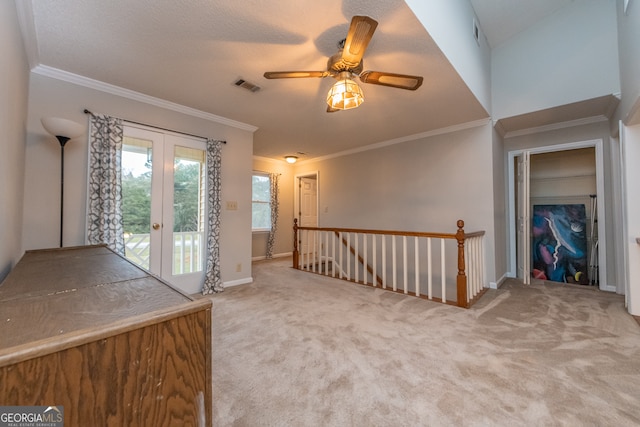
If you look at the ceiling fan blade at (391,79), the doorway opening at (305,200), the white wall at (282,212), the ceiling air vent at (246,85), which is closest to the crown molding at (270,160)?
the white wall at (282,212)

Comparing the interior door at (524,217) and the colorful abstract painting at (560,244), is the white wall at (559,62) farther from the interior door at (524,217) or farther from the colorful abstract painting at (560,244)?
the colorful abstract painting at (560,244)

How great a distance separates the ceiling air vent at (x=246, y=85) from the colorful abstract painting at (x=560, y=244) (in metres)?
5.21

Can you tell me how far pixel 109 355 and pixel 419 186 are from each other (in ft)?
14.4

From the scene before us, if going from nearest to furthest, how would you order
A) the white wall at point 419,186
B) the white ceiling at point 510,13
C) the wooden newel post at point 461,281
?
the wooden newel post at point 461,281 → the white ceiling at point 510,13 → the white wall at point 419,186

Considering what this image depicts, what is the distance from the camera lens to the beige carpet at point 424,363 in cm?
132

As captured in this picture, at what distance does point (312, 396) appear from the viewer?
144 centimetres

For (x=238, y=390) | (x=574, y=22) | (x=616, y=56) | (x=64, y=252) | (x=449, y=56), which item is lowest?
(x=238, y=390)

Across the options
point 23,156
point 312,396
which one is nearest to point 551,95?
point 312,396

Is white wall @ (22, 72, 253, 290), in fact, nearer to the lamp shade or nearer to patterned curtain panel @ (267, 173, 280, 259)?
the lamp shade

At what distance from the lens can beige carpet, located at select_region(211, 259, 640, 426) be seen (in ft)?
4.34

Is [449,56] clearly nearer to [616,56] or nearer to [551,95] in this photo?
[551,95]

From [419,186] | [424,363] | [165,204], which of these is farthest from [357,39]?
[419,186]

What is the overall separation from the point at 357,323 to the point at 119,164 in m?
2.94

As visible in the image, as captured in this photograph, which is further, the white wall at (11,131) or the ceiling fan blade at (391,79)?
the ceiling fan blade at (391,79)
